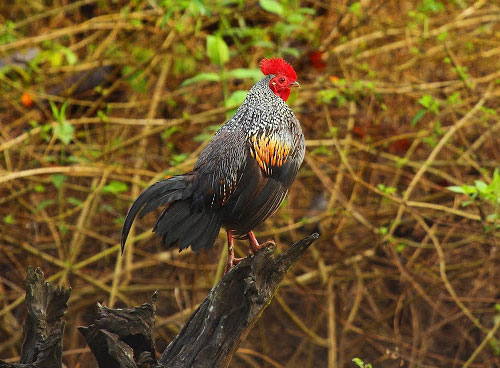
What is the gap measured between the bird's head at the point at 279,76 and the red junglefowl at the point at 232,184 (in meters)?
0.17

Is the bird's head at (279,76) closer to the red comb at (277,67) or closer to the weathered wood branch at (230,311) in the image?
the red comb at (277,67)

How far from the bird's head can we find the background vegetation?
158 cm

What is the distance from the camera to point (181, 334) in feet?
9.75

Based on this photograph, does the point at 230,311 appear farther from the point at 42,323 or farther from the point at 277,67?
the point at 277,67

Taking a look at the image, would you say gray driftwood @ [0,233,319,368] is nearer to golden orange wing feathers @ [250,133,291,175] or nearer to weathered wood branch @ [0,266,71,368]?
weathered wood branch @ [0,266,71,368]

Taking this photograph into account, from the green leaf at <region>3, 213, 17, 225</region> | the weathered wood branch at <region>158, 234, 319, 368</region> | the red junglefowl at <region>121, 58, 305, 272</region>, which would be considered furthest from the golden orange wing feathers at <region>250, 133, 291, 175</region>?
the green leaf at <region>3, 213, 17, 225</region>

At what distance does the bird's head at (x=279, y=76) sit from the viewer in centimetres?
334

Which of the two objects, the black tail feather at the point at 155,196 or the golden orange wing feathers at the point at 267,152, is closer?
the black tail feather at the point at 155,196

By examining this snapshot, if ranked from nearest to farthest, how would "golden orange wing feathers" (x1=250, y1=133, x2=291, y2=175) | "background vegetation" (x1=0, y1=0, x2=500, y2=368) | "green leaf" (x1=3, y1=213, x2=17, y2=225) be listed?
"golden orange wing feathers" (x1=250, y1=133, x2=291, y2=175) → "green leaf" (x1=3, y1=213, x2=17, y2=225) → "background vegetation" (x1=0, y1=0, x2=500, y2=368)

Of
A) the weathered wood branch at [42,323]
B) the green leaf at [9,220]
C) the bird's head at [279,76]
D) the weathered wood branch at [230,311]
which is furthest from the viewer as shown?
the green leaf at [9,220]

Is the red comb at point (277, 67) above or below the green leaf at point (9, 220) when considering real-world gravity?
above

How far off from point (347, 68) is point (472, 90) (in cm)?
Result: 92

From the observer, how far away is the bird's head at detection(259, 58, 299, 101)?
3.34 metres

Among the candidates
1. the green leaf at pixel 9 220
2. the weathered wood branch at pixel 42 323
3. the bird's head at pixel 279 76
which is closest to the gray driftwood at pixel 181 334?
the weathered wood branch at pixel 42 323
